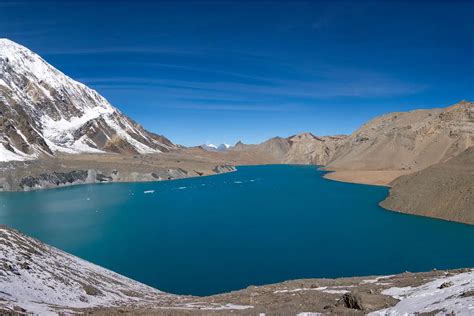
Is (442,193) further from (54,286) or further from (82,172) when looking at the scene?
(82,172)

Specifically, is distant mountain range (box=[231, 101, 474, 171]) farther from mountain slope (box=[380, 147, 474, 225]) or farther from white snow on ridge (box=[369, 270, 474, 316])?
white snow on ridge (box=[369, 270, 474, 316])

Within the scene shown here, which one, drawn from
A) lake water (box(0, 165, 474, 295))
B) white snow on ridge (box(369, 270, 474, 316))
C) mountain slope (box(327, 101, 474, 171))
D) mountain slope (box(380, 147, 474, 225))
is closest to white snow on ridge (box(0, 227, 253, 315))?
white snow on ridge (box(369, 270, 474, 316))

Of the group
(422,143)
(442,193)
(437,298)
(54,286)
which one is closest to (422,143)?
(422,143)

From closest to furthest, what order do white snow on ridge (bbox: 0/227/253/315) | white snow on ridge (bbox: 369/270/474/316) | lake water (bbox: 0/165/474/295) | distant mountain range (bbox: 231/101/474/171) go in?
1. white snow on ridge (bbox: 369/270/474/316)
2. white snow on ridge (bbox: 0/227/253/315)
3. lake water (bbox: 0/165/474/295)
4. distant mountain range (bbox: 231/101/474/171)

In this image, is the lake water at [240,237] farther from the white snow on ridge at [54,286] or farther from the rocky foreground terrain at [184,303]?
the rocky foreground terrain at [184,303]

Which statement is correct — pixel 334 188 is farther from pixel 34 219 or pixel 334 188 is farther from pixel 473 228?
pixel 34 219

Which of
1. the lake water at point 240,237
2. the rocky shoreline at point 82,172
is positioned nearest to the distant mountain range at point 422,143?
the lake water at point 240,237

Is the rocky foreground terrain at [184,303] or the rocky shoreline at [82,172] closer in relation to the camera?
the rocky foreground terrain at [184,303]

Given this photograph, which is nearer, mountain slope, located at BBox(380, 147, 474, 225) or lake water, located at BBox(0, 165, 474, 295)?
lake water, located at BBox(0, 165, 474, 295)

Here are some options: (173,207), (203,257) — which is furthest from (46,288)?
(173,207)
